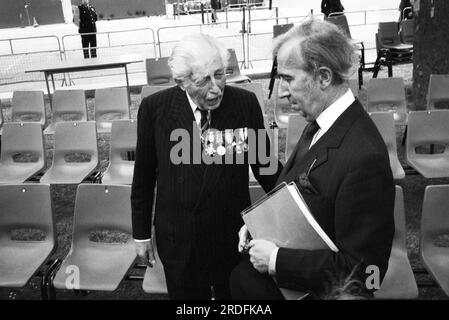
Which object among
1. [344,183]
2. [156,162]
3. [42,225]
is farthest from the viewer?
[42,225]

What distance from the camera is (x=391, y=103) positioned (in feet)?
17.5

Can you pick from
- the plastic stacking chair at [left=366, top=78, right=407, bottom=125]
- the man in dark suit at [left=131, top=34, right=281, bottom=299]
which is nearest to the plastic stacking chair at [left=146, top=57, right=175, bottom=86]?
the plastic stacking chair at [left=366, top=78, right=407, bottom=125]

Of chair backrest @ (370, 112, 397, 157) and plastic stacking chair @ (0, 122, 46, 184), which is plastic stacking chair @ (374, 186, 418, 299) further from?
plastic stacking chair @ (0, 122, 46, 184)

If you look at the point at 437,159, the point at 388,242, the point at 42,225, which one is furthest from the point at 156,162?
the point at 437,159

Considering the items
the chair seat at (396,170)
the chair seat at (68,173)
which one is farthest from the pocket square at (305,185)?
the chair seat at (68,173)

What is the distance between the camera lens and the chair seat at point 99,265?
9.19ft

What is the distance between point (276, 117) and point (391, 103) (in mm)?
1334

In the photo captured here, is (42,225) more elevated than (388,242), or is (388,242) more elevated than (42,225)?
(388,242)

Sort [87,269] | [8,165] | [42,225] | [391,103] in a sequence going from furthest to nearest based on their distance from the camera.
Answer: [391,103], [8,165], [42,225], [87,269]

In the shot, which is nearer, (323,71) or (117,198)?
(323,71)

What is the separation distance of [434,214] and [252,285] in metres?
1.82

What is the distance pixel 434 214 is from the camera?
2.83m

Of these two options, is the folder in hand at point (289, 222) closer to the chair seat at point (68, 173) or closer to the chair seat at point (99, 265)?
the chair seat at point (99, 265)
